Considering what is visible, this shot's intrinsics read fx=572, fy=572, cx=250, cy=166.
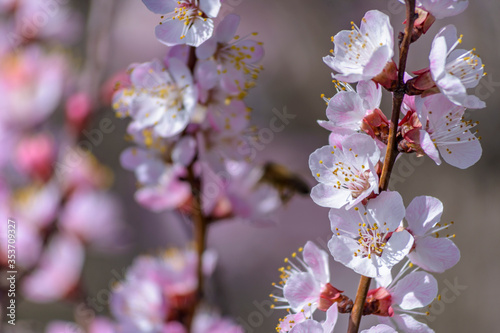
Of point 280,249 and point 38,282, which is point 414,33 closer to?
point 38,282

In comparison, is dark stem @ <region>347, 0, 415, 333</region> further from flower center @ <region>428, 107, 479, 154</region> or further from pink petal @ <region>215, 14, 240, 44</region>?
pink petal @ <region>215, 14, 240, 44</region>

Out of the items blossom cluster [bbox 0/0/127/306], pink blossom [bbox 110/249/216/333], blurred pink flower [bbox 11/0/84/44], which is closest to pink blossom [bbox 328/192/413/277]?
pink blossom [bbox 110/249/216/333]

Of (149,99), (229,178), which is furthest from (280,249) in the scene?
(149,99)

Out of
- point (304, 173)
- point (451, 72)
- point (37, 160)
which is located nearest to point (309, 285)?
point (451, 72)

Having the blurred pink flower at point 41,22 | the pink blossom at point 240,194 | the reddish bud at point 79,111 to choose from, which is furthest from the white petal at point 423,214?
the blurred pink flower at point 41,22

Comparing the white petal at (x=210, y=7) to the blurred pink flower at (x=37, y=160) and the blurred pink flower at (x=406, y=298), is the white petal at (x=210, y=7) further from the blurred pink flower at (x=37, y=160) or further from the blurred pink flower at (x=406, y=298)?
the blurred pink flower at (x=37, y=160)

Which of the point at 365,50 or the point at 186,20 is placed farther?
the point at 186,20

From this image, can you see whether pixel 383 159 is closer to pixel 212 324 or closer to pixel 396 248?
pixel 396 248
